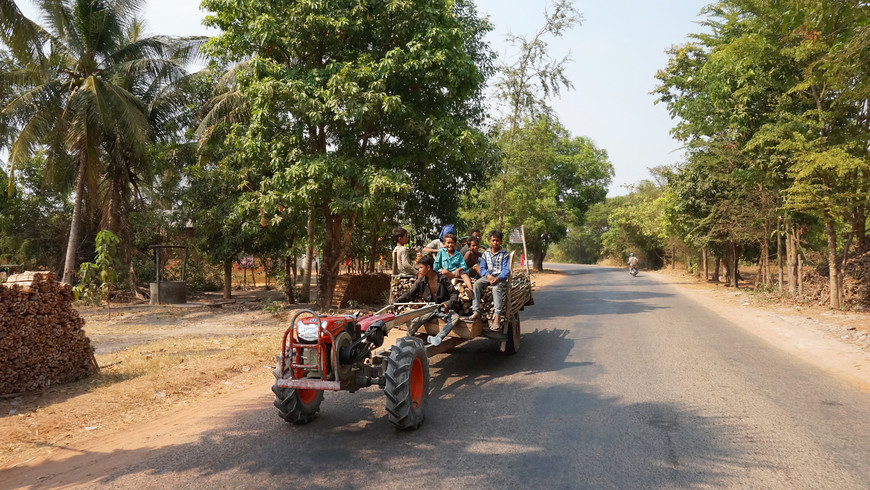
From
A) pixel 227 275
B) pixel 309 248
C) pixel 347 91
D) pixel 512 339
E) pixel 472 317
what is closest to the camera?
pixel 472 317

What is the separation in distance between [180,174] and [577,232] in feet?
197

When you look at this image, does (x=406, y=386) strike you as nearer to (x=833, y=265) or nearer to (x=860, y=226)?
(x=833, y=265)

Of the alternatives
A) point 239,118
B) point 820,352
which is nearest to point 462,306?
point 820,352

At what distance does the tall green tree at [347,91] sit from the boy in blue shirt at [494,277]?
477 cm

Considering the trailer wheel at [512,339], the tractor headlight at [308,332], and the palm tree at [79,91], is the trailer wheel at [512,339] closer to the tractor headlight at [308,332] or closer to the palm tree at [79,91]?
the tractor headlight at [308,332]

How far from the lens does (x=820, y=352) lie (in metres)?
9.52

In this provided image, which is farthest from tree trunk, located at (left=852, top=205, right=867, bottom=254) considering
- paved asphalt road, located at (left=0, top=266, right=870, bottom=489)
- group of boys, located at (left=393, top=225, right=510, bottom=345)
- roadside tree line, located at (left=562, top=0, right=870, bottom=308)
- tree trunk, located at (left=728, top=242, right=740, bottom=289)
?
group of boys, located at (left=393, top=225, right=510, bottom=345)

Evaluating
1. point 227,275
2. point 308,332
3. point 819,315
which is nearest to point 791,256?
point 819,315

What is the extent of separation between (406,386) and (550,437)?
53.6 inches

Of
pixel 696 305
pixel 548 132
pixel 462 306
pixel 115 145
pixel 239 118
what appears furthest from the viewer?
pixel 548 132

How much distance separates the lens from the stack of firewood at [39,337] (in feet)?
22.6

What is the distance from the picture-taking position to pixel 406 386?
16.8 feet

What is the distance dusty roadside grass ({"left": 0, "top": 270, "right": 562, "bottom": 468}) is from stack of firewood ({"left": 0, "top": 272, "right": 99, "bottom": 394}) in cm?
21

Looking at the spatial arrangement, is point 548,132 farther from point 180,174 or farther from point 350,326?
point 350,326
